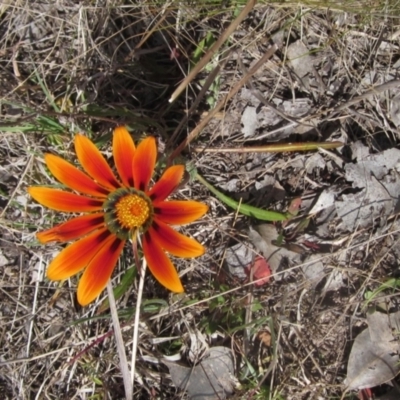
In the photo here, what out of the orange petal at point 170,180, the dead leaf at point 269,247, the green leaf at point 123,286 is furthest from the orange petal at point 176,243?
the dead leaf at point 269,247

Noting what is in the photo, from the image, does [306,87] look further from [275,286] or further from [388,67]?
[275,286]

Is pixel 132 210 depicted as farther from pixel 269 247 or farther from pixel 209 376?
pixel 209 376

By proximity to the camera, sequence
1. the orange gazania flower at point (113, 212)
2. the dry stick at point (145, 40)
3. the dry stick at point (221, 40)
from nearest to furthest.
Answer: the dry stick at point (221, 40) < the orange gazania flower at point (113, 212) < the dry stick at point (145, 40)

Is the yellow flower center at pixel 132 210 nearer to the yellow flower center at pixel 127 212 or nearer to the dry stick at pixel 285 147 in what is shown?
the yellow flower center at pixel 127 212

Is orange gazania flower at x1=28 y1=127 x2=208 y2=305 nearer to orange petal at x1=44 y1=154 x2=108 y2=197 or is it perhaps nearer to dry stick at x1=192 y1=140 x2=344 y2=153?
orange petal at x1=44 y1=154 x2=108 y2=197

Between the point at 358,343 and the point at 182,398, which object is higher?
the point at 358,343

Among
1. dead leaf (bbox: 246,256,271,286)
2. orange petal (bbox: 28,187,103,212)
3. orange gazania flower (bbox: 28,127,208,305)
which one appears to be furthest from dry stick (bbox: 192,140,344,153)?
orange petal (bbox: 28,187,103,212)

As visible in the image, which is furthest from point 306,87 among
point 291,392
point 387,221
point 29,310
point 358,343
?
point 29,310
